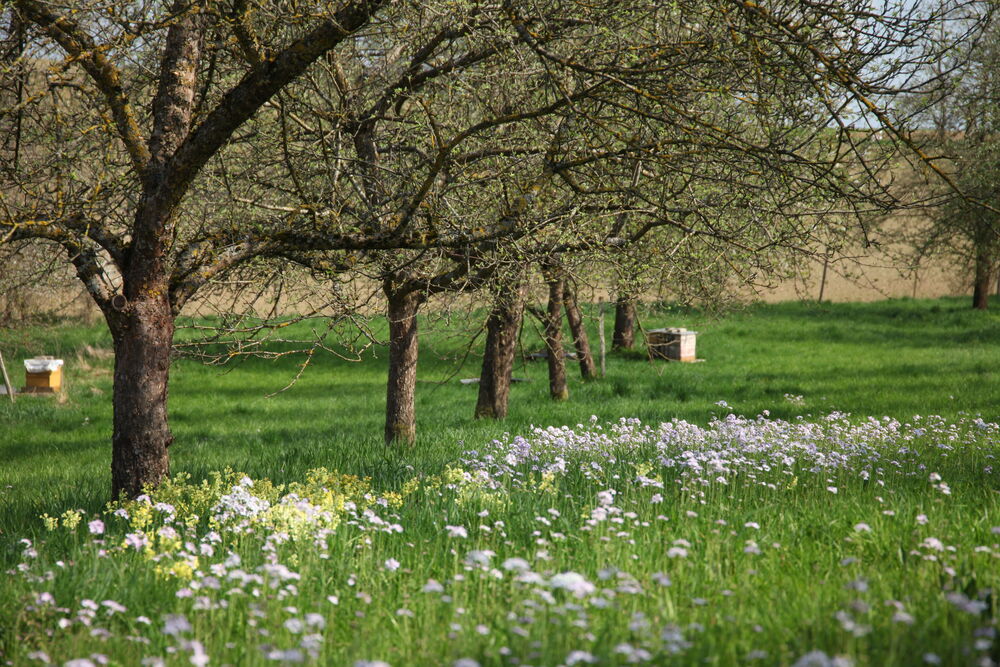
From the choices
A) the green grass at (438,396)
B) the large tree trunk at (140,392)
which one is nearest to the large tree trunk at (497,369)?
the green grass at (438,396)

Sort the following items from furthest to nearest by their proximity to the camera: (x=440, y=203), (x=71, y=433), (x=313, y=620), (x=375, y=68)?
(x=71, y=433) → (x=375, y=68) → (x=440, y=203) → (x=313, y=620)

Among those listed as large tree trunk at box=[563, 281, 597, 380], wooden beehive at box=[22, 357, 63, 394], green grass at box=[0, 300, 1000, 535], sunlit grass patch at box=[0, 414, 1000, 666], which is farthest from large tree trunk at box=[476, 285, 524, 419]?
wooden beehive at box=[22, 357, 63, 394]

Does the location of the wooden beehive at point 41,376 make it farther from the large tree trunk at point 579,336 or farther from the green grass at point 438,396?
the large tree trunk at point 579,336

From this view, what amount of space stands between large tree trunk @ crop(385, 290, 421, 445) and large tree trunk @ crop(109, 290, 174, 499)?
3131 mm

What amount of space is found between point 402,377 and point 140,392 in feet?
11.7

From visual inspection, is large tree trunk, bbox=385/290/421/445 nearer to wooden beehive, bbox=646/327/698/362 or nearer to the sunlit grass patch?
the sunlit grass patch

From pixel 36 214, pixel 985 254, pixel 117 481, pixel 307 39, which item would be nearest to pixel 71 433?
pixel 117 481

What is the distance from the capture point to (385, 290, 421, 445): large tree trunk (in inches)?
359

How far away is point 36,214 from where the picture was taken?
5.53 m

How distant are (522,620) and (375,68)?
7.03 meters

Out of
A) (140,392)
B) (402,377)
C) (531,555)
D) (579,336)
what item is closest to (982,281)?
(579,336)

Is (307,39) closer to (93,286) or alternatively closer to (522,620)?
(93,286)

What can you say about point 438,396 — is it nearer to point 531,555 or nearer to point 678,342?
point 678,342

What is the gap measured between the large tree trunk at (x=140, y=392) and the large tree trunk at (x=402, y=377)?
123 inches
